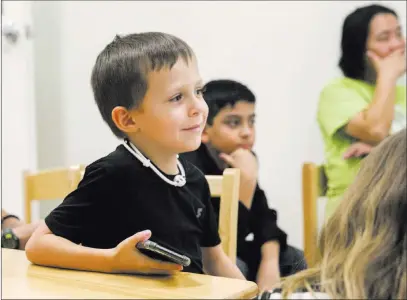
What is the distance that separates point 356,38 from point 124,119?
46.4 inches

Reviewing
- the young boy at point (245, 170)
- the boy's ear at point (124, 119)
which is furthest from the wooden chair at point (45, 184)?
the boy's ear at point (124, 119)

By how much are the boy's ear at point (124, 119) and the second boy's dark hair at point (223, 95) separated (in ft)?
2.21

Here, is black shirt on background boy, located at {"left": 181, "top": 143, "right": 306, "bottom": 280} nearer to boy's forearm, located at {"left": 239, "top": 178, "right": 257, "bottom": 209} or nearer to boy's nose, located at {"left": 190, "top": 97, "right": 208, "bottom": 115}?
boy's forearm, located at {"left": 239, "top": 178, "right": 257, "bottom": 209}

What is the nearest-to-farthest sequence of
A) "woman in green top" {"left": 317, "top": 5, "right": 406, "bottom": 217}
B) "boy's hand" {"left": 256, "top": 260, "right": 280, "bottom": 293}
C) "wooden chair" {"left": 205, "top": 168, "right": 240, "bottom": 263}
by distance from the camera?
"wooden chair" {"left": 205, "top": 168, "right": 240, "bottom": 263}, "boy's hand" {"left": 256, "top": 260, "right": 280, "bottom": 293}, "woman in green top" {"left": 317, "top": 5, "right": 406, "bottom": 217}

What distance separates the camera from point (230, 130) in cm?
165

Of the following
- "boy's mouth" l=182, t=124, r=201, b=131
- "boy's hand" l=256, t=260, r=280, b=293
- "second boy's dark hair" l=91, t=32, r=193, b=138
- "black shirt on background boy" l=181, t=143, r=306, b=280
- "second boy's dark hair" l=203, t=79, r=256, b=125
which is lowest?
"boy's hand" l=256, t=260, r=280, b=293

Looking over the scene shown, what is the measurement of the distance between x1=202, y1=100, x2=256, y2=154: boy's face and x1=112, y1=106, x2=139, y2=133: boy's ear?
700 millimetres

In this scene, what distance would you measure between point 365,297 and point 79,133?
180 centimetres

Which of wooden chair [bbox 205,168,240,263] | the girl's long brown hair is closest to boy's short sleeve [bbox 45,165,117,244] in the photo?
the girl's long brown hair

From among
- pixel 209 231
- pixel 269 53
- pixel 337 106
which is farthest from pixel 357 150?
pixel 209 231

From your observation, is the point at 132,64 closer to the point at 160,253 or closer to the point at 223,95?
the point at 160,253

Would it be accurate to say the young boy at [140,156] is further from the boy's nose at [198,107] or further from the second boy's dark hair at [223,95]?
the second boy's dark hair at [223,95]

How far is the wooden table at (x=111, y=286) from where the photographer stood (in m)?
0.68

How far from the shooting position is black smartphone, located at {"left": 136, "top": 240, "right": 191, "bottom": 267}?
743 mm
